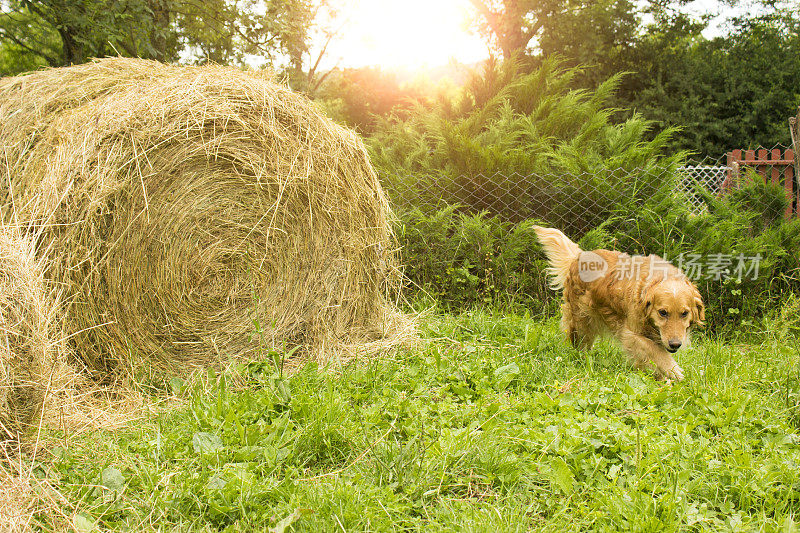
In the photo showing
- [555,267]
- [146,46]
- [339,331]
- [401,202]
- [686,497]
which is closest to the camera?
[686,497]

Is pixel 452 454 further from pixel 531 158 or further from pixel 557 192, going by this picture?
pixel 531 158

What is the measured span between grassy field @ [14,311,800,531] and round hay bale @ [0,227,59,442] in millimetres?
236

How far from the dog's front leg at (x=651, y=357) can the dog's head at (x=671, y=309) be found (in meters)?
0.09

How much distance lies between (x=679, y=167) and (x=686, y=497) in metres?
3.91

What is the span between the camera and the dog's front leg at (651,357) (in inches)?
145

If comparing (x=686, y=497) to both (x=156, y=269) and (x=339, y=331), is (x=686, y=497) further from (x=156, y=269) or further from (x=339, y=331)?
(x=156, y=269)

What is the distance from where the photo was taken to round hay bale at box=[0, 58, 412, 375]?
3416 mm

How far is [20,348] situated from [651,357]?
362 centimetres

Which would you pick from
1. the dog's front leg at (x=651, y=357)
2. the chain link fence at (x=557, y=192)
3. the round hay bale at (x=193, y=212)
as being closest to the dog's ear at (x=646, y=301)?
the dog's front leg at (x=651, y=357)

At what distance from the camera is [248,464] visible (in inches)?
97.6

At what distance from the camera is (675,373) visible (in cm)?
364

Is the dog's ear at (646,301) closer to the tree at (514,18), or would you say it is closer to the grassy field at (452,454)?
the grassy field at (452,454)

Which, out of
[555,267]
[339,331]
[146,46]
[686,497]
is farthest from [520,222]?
[146,46]

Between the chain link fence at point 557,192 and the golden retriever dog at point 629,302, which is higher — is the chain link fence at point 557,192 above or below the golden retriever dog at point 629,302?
above
